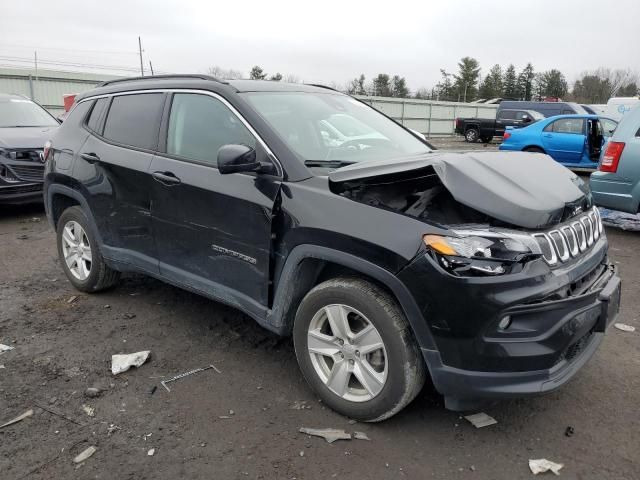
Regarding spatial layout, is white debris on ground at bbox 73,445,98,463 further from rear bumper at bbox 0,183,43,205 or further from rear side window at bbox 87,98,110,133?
rear bumper at bbox 0,183,43,205

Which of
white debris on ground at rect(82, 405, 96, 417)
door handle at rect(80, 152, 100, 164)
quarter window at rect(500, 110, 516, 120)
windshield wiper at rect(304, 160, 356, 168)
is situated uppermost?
quarter window at rect(500, 110, 516, 120)

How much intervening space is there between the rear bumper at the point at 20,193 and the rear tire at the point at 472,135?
2292cm

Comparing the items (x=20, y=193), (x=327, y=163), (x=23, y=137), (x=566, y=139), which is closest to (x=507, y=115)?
(x=566, y=139)

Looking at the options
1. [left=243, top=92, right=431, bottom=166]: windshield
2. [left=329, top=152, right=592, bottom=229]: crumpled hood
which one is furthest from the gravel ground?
[left=243, top=92, right=431, bottom=166]: windshield

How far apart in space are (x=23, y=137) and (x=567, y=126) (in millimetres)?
12000

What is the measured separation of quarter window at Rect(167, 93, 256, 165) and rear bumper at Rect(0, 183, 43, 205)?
17.2 ft

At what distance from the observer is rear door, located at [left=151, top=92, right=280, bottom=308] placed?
314 centimetres

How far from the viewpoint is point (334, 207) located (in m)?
2.79

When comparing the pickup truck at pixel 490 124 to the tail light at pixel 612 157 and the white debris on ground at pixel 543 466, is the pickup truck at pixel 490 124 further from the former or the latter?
the white debris on ground at pixel 543 466

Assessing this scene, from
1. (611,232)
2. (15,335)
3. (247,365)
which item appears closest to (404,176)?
(247,365)

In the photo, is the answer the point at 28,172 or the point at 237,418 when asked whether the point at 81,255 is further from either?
the point at 28,172

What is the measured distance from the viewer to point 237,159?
296 centimetres

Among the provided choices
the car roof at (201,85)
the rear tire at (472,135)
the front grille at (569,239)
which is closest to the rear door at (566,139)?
the car roof at (201,85)

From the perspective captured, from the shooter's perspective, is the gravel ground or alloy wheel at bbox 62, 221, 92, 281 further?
alloy wheel at bbox 62, 221, 92, 281
